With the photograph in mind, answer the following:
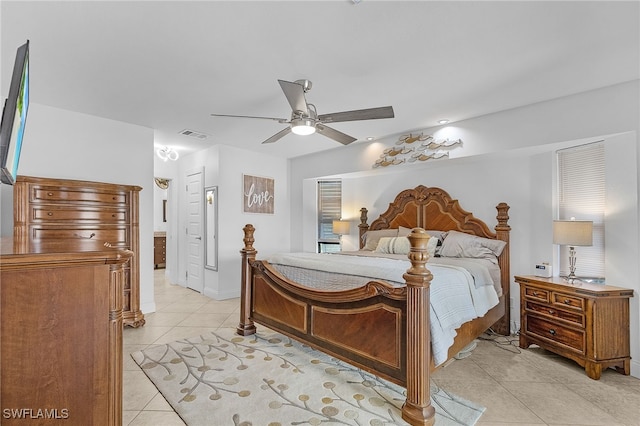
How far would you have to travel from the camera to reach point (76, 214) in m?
3.25

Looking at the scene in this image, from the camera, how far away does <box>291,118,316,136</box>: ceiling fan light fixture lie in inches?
99.7

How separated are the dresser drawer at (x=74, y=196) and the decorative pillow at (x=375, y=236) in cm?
322

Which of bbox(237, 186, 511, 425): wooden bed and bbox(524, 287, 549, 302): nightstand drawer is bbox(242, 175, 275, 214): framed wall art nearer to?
bbox(237, 186, 511, 425): wooden bed

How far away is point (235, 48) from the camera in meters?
2.24

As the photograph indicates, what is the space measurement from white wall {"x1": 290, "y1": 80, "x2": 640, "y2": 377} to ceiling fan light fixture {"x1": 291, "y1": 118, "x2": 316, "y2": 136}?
216 cm

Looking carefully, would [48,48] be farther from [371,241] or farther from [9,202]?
[371,241]

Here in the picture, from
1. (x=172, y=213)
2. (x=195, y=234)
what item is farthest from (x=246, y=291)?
(x=172, y=213)

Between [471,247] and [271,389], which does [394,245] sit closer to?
[471,247]

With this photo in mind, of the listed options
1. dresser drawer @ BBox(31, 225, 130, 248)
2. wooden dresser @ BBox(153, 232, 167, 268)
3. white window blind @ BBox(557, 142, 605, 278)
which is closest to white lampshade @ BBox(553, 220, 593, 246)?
white window blind @ BBox(557, 142, 605, 278)

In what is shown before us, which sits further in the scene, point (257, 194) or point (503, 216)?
point (257, 194)

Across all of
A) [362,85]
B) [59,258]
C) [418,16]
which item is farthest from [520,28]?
[59,258]

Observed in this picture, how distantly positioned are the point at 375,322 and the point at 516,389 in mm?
1230

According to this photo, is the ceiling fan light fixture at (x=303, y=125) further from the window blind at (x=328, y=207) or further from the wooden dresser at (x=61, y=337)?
the window blind at (x=328, y=207)

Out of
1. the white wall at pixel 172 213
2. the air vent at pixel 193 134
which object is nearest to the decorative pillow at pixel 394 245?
the air vent at pixel 193 134
